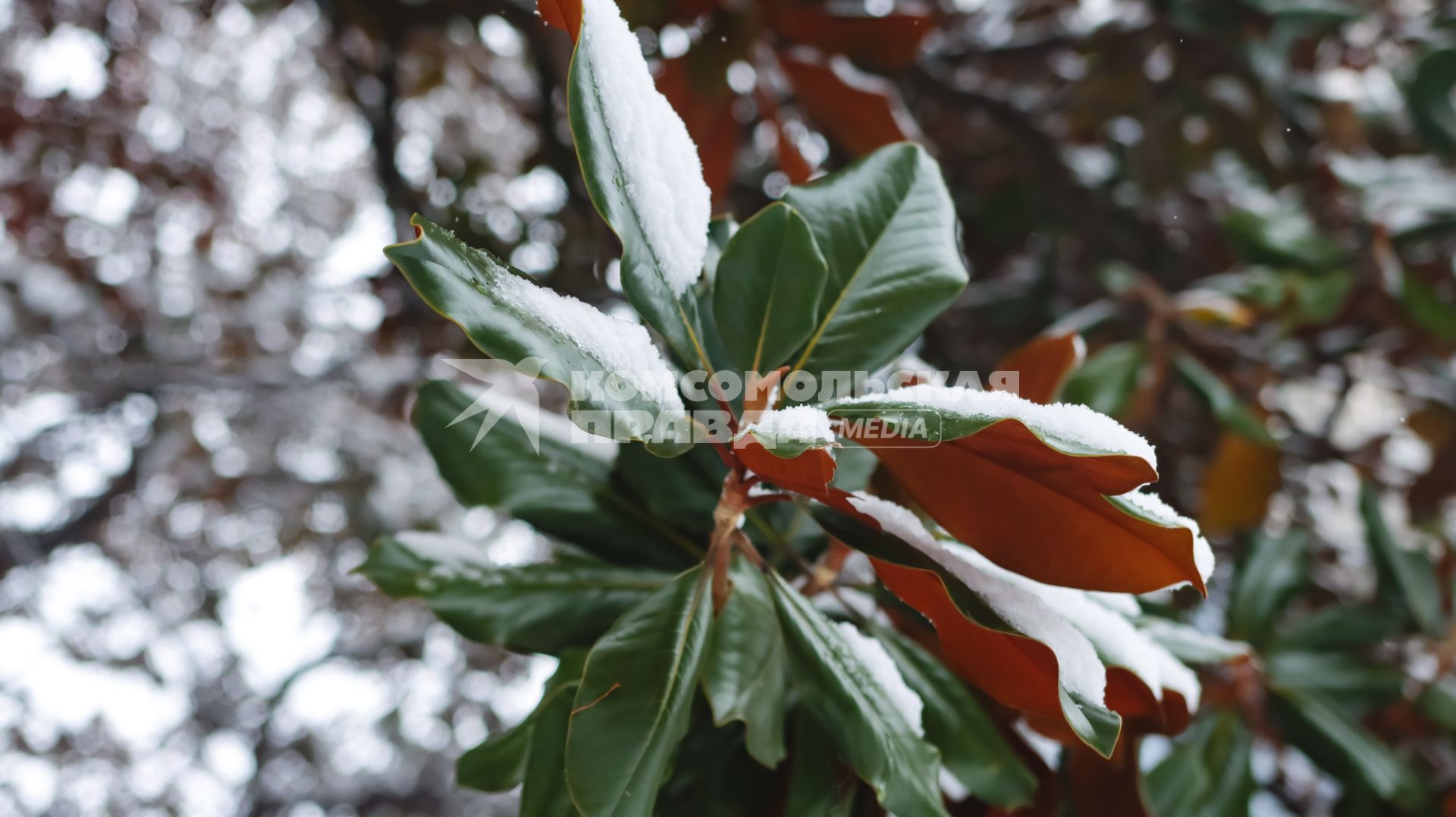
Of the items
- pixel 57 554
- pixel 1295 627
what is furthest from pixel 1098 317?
pixel 57 554

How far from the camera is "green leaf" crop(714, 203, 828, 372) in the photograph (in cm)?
41

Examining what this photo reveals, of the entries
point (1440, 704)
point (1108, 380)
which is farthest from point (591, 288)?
point (1440, 704)

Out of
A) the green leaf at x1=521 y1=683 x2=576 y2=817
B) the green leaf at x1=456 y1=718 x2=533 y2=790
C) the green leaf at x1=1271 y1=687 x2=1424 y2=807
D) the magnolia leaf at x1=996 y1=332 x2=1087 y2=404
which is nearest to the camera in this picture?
the green leaf at x1=521 y1=683 x2=576 y2=817

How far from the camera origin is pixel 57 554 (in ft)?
6.80

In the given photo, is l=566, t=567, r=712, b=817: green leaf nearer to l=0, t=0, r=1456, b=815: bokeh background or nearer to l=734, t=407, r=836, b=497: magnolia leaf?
l=734, t=407, r=836, b=497: magnolia leaf

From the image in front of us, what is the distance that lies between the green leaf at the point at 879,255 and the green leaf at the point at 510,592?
0.18 m

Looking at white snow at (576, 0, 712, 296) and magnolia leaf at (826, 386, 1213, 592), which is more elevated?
white snow at (576, 0, 712, 296)

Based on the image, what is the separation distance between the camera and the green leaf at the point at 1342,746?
82cm

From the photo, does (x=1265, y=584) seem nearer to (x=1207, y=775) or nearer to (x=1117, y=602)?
(x=1207, y=775)

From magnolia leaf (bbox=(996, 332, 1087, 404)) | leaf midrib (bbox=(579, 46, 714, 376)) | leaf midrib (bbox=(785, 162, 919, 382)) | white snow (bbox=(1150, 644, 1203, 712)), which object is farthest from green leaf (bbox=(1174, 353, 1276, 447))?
leaf midrib (bbox=(579, 46, 714, 376))

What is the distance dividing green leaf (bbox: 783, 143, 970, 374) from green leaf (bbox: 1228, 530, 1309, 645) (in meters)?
0.67

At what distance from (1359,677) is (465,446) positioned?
0.90 meters

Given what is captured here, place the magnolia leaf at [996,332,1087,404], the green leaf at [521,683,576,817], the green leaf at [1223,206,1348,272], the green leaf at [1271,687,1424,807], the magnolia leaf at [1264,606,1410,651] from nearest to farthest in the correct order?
the green leaf at [521,683,576,817]
the magnolia leaf at [996,332,1087,404]
the green leaf at [1271,687,1424,807]
the magnolia leaf at [1264,606,1410,651]
the green leaf at [1223,206,1348,272]

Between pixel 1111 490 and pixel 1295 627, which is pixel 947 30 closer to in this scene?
pixel 1295 627
